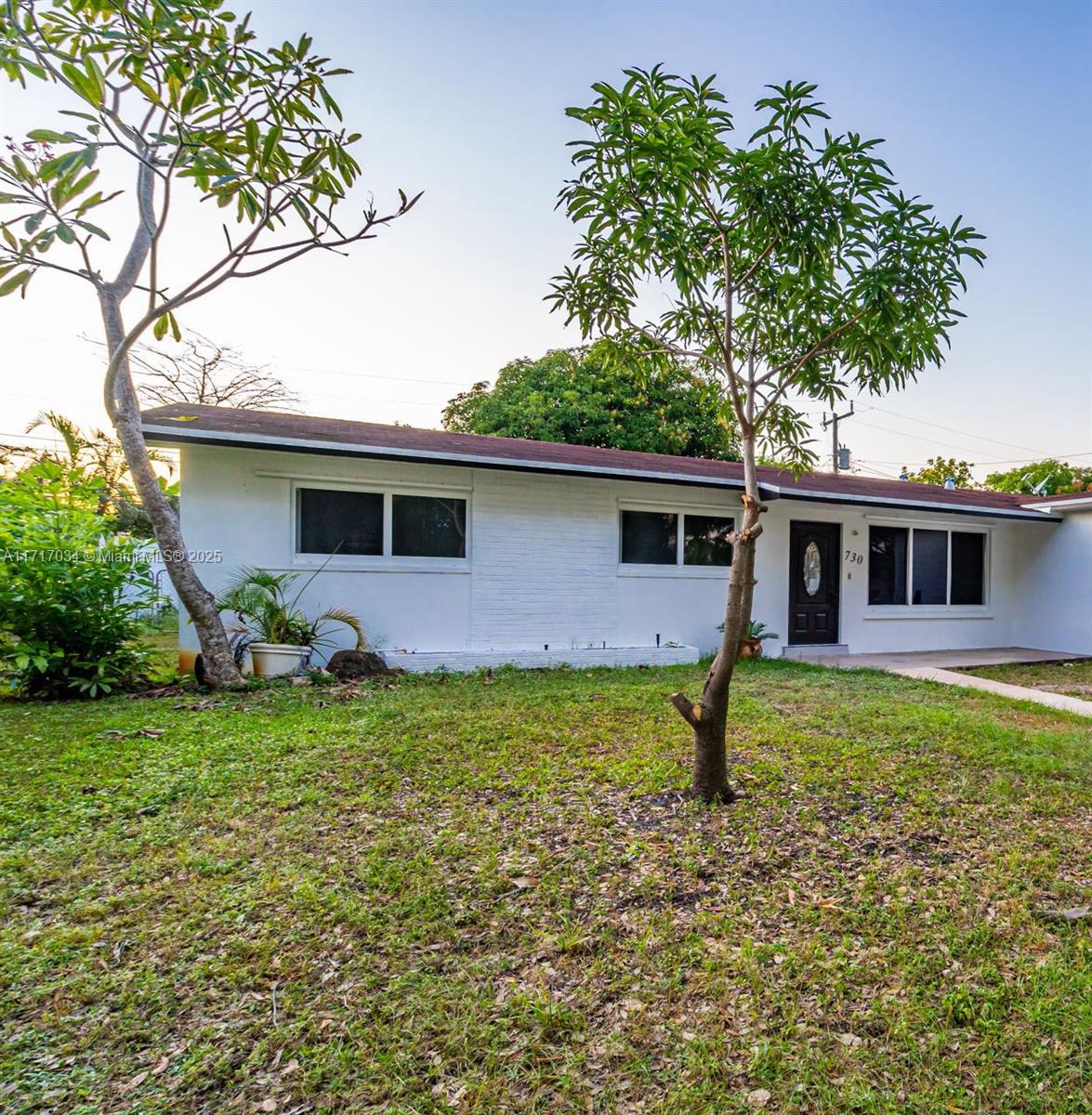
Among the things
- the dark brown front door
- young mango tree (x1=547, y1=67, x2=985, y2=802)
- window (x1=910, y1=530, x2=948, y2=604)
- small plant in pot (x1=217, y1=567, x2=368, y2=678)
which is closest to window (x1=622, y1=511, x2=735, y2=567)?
the dark brown front door

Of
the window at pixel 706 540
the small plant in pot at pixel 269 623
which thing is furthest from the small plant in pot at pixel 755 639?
the small plant in pot at pixel 269 623

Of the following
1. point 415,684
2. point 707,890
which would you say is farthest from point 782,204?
point 415,684

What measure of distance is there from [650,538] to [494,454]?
2.92m

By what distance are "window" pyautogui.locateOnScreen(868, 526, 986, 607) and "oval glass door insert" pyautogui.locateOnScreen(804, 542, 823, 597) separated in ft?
3.47

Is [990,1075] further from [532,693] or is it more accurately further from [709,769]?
[532,693]

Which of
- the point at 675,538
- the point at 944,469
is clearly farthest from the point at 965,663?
the point at 944,469

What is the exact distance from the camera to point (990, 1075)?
1.74m

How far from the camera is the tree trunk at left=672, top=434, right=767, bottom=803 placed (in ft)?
11.6

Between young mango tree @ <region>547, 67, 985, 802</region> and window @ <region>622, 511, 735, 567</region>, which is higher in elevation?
young mango tree @ <region>547, 67, 985, 802</region>

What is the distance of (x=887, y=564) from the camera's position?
36.7ft

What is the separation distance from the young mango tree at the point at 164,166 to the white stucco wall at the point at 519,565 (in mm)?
1087

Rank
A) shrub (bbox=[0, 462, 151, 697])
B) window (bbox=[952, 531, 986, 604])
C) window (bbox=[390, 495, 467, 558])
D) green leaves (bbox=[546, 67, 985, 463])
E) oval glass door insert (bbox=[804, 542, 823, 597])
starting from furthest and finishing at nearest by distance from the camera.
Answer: window (bbox=[952, 531, 986, 604]), oval glass door insert (bbox=[804, 542, 823, 597]), window (bbox=[390, 495, 467, 558]), shrub (bbox=[0, 462, 151, 697]), green leaves (bbox=[546, 67, 985, 463])

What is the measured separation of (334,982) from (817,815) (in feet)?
8.72

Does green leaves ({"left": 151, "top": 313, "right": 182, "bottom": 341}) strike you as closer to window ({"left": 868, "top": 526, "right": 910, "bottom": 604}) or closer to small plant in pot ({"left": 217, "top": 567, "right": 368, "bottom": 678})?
small plant in pot ({"left": 217, "top": 567, "right": 368, "bottom": 678})
